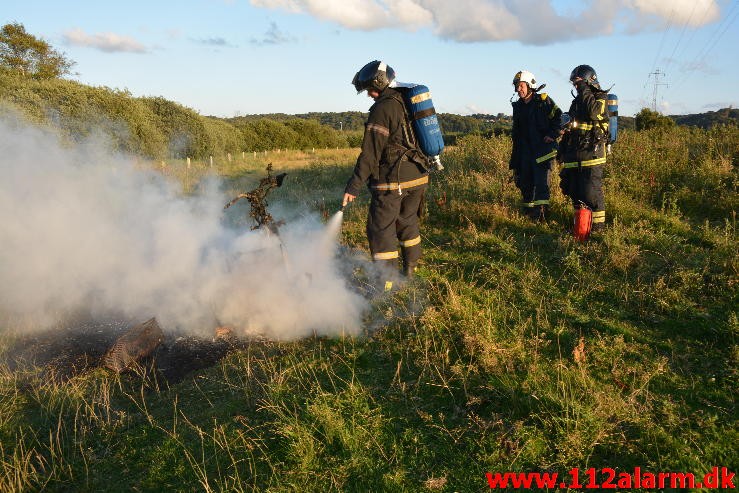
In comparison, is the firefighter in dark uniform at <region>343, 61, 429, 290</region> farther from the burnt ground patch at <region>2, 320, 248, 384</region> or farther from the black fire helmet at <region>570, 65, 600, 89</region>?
the black fire helmet at <region>570, 65, 600, 89</region>

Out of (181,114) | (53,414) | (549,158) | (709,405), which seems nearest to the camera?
(709,405)

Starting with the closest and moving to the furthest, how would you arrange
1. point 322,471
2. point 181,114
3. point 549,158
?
point 322,471, point 549,158, point 181,114

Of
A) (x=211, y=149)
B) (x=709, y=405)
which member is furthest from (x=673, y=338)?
(x=211, y=149)

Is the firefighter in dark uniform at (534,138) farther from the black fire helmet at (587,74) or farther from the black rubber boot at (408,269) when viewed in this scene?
the black rubber boot at (408,269)

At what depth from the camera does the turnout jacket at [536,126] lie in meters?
7.21

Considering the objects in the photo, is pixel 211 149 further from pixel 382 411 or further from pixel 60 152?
pixel 382 411

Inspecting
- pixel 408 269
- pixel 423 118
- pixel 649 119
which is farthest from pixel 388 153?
pixel 649 119

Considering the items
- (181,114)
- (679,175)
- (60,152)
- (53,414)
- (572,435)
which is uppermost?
(181,114)

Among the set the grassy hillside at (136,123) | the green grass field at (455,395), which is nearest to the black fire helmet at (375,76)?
the green grass field at (455,395)

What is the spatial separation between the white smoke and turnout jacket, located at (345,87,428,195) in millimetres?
1293

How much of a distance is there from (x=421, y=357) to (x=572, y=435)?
149 centimetres

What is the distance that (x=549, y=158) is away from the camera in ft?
24.3

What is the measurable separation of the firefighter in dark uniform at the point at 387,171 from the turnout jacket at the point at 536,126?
2811mm

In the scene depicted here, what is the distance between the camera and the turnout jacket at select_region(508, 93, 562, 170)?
721 cm
